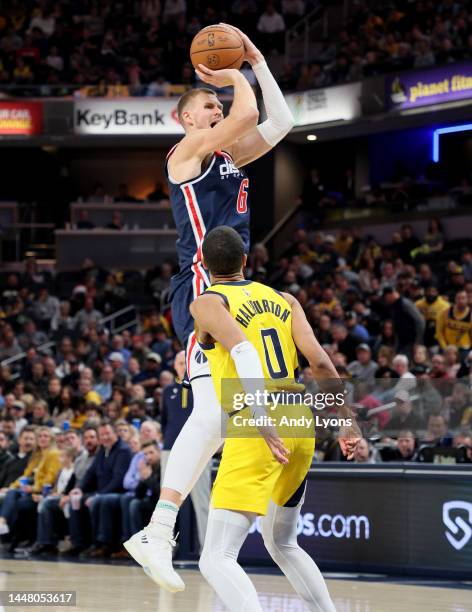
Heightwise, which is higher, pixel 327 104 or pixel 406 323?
pixel 327 104

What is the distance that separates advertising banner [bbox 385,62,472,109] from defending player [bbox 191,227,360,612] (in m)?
16.8

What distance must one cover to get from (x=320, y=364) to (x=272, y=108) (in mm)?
1680

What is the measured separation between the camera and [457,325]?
51.3ft

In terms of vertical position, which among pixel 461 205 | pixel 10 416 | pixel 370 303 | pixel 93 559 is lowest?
pixel 93 559

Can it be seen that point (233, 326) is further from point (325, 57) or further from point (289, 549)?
point (325, 57)

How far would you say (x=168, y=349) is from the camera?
60.5 ft

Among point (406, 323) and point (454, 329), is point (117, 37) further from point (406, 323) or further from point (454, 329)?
point (454, 329)

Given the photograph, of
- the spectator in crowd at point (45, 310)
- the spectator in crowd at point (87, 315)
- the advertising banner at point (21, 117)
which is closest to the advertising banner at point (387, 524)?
the spectator in crowd at point (87, 315)

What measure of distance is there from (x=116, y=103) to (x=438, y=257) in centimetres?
876

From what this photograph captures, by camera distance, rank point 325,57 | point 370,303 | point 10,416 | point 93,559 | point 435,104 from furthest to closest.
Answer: point 325,57 < point 435,104 < point 370,303 < point 10,416 < point 93,559

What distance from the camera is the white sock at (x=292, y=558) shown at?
557cm

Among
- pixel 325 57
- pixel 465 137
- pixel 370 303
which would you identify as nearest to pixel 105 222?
pixel 325 57

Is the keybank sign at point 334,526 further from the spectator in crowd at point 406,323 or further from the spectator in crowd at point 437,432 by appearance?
the spectator in crowd at point 406,323

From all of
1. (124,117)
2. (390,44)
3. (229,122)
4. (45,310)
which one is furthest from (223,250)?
(124,117)
